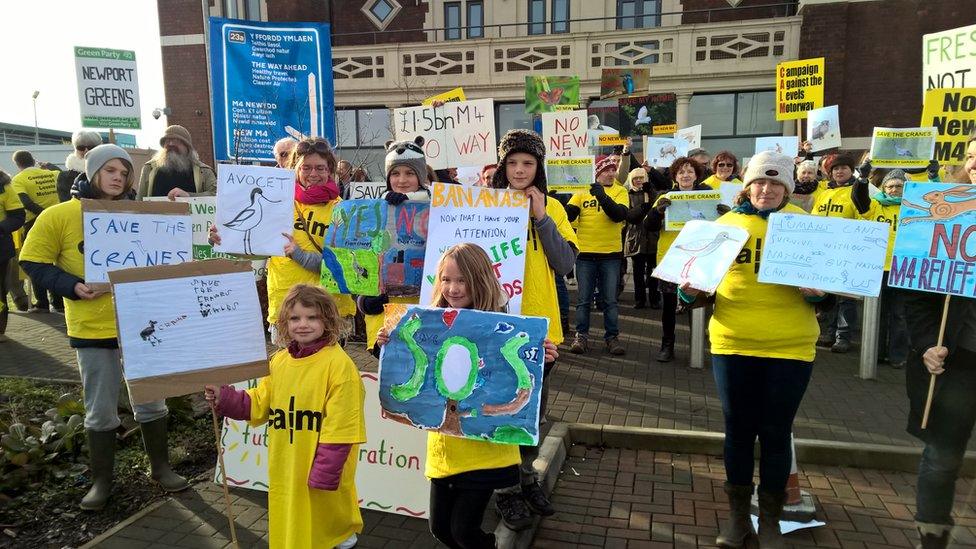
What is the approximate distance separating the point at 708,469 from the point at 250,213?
347 centimetres

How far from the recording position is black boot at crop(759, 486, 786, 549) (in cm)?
298

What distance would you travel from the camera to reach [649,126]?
12.5 meters

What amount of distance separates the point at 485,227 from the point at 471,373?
0.92m

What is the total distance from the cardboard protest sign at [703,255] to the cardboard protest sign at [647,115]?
9.19m

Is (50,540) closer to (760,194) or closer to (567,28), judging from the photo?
(760,194)

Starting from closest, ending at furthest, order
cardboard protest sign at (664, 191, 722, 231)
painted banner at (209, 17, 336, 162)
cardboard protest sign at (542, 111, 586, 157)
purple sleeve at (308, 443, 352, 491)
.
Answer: purple sleeve at (308, 443, 352, 491) < painted banner at (209, 17, 336, 162) < cardboard protest sign at (664, 191, 722, 231) < cardboard protest sign at (542, 111, 586, 157)

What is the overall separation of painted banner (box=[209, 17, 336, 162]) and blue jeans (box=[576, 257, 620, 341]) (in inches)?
125

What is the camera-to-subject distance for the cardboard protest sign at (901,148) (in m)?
5.63

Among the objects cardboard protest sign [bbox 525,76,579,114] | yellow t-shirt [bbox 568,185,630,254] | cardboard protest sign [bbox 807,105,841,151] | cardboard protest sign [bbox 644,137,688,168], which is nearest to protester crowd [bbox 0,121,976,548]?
yellow t-shirt [bbox 568,185,630,254]

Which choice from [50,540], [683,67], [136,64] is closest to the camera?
[50,540]

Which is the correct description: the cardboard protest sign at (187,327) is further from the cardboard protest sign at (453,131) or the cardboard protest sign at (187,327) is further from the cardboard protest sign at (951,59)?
the cardboard protest sign at (951,59)

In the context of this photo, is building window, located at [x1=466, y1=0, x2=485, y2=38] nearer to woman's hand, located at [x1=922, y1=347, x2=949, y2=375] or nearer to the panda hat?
the panda hat

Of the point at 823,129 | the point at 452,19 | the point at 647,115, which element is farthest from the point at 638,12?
the point at 823,129

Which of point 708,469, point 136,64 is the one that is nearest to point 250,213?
point 708,469
